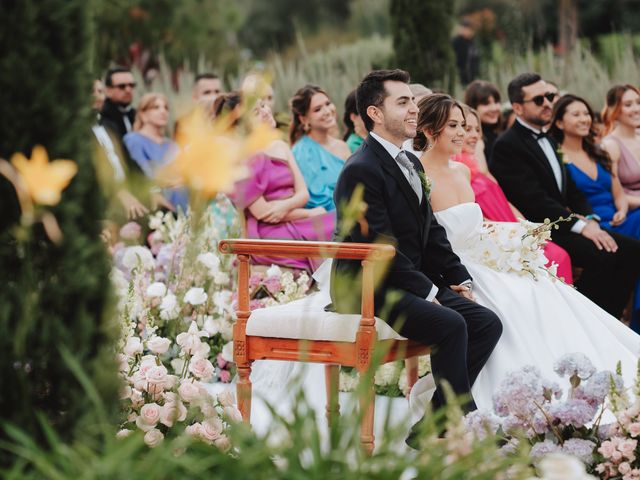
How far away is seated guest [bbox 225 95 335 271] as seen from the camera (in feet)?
18.2

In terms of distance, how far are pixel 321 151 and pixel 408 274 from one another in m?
2.20

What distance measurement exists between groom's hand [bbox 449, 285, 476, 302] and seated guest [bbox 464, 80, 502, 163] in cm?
259

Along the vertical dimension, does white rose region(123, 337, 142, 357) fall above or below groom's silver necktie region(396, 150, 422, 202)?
below

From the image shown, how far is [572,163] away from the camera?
6125mm

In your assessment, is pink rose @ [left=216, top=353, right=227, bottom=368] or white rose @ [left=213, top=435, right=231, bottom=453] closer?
white rose @ [left=213, top=435, right=231, bottom=453]

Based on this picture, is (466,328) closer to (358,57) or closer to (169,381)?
(169,381)

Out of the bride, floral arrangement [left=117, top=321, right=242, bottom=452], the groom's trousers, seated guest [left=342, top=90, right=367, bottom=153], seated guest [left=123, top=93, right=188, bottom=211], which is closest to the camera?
floral arrangement [left=117, top=321, right=242, bottom=452]

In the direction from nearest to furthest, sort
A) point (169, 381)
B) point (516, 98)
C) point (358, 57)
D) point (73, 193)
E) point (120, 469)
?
point (120, 469) → point (73, 193) → point (169, 381) → point (516, 98) → point (358, 57)

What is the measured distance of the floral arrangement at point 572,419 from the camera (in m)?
2.96

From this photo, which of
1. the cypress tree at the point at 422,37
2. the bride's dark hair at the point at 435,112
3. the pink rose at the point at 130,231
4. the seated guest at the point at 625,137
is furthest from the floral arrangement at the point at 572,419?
the cypress tree at the point at 422,37

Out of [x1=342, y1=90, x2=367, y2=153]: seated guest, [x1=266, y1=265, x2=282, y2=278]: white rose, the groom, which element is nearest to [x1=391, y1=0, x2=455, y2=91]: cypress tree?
[x1=342, y1=90, x2=367, y2=153]: seated guest

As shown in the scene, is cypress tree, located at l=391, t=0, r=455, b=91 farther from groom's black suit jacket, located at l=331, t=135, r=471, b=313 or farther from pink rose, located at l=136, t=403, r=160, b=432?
pink rose, located at l=136, t=403, r=160, b=432

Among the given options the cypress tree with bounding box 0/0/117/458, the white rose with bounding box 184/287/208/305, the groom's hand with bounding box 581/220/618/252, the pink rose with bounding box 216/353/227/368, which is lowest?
the pink rose with bounding box 216/353/227/368

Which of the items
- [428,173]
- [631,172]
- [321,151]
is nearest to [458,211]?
[428,173]
